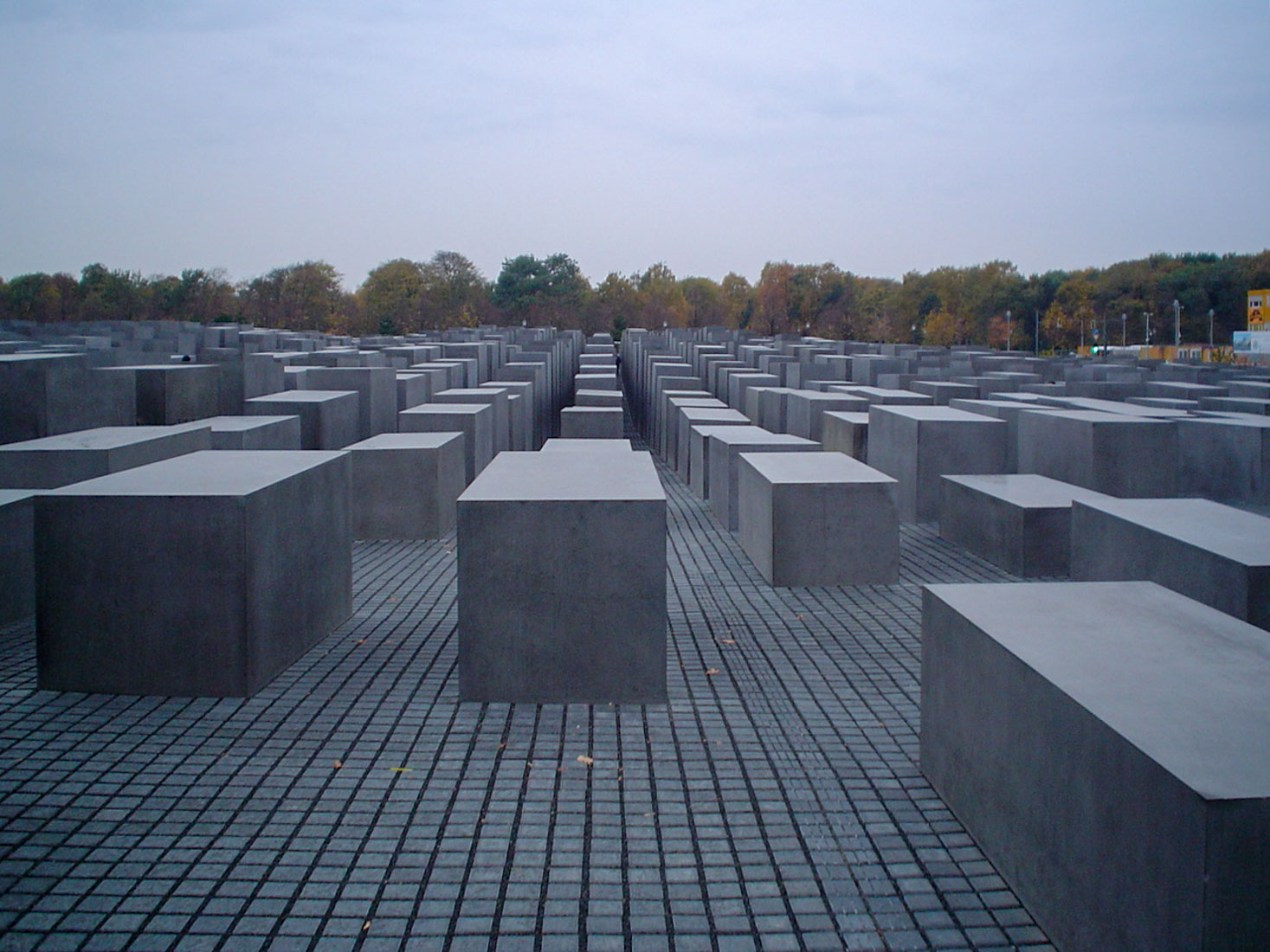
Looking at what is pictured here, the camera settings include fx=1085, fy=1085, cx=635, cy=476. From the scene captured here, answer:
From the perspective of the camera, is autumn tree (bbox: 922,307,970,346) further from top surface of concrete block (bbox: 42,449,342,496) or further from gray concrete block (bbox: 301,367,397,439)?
top surface of concrete block (bbox: 42,449,342,496)

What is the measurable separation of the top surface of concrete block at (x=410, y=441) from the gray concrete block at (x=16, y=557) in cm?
384

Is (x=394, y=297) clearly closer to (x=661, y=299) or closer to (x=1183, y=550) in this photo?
(x=661, y=299)

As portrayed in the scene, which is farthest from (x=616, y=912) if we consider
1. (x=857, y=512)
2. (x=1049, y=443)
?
(x=1049, y=443)

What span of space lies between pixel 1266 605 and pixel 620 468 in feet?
12.1

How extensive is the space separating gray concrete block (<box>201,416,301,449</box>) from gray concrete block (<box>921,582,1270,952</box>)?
23.6 ft

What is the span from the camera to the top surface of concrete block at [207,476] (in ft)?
18.9

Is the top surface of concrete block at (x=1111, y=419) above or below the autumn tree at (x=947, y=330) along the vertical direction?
below

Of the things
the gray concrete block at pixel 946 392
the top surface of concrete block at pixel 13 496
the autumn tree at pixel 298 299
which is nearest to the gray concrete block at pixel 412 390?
the gray concrete block at pixel 946 392

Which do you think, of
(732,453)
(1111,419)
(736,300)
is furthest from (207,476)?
(736,300)

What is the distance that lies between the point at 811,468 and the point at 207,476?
5.12m

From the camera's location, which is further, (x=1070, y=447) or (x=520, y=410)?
(x=520, y=410)

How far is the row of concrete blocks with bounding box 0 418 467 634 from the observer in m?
5.81

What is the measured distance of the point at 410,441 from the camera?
36.9 feet

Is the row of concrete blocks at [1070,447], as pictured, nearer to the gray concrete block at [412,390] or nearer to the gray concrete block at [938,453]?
the gray concrete block at [938,453]
